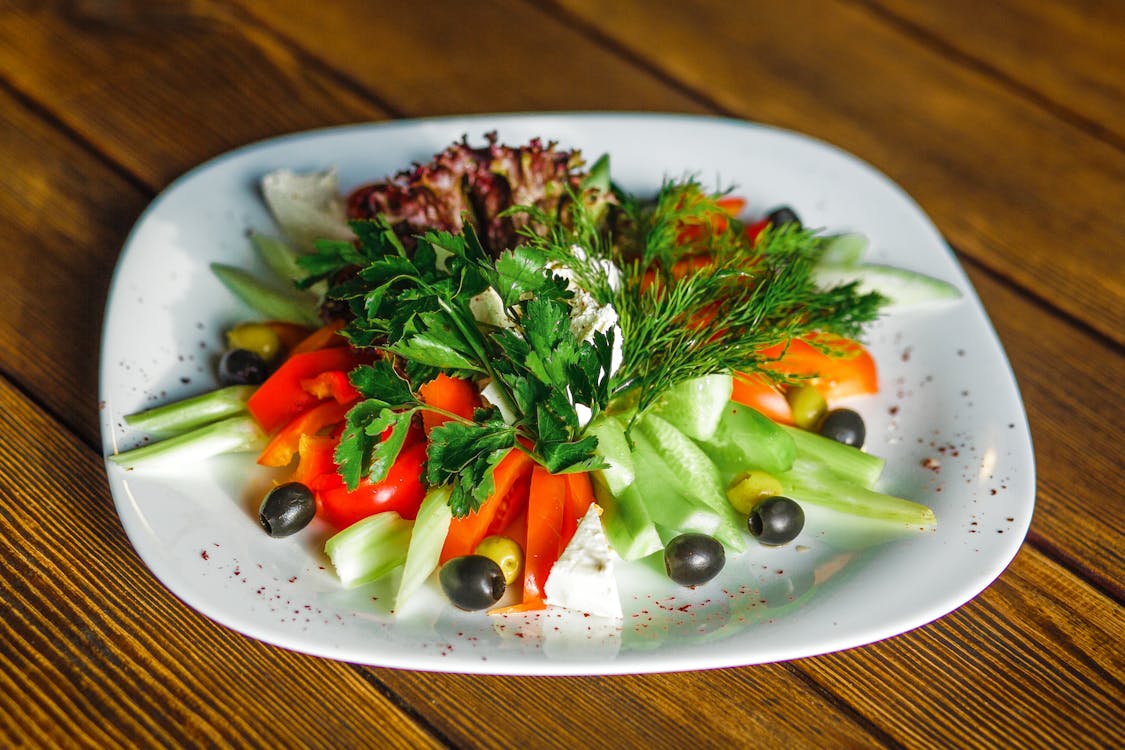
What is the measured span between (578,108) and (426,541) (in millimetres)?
1724

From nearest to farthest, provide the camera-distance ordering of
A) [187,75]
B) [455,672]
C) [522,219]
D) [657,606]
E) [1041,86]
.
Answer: [455,672], [657,606], [522,219], [187,75], [1041,86]

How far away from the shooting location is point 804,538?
6.93ft

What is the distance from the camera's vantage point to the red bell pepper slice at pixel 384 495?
2033mm

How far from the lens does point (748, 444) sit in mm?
2145

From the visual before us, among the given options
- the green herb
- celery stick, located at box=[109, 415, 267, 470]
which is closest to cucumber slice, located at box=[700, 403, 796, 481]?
the green herb

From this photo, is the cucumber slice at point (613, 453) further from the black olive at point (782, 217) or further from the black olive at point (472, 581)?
the black olive at point (782, 217)

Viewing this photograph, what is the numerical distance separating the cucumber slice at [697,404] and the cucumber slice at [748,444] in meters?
0.03

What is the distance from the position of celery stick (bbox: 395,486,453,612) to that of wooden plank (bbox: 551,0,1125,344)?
1.77 m

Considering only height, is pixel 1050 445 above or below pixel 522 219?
A: below

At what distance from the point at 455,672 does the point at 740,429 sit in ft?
2.46

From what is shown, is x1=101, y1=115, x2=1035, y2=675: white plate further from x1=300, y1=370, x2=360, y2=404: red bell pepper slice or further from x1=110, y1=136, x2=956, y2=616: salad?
x1=300, y1=370, x2=360, y2=404: red bell pepper slice

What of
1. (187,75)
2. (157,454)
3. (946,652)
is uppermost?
(187,75)

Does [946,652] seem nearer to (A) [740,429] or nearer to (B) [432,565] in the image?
(A) [740,429]

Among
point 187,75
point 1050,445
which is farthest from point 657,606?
point 187,75
